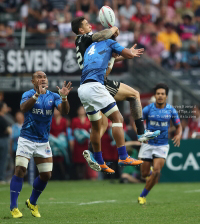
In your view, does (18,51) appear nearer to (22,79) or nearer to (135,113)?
(22,79)

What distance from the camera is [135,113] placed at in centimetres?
915

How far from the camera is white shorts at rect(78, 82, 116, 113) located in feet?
28.4

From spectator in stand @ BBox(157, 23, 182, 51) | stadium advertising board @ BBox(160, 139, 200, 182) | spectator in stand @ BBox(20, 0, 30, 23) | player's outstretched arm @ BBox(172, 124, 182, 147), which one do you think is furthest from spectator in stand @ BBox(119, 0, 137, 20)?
player's outstretched arm @ BBox(172, 124, 182, 147)

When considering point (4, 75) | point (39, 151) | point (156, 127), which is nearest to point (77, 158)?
point (4, 75)

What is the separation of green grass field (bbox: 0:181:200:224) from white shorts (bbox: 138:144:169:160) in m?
0.97

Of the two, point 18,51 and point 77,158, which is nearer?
point 77,158

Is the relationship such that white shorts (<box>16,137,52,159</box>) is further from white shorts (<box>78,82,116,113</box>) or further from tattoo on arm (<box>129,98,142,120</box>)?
tattoo on arm (<box>129,98,142,120</box>)

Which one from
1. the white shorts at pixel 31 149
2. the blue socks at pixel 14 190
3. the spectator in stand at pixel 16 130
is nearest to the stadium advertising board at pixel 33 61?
the spectator in stand at pixel 16 130

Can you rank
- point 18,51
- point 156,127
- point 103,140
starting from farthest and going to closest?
point 18,51 < point 103,140 < point 156,127

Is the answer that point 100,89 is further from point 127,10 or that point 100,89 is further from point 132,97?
point 127,10

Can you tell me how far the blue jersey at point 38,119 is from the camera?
9.32 m

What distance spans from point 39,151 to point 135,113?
69.0 inches

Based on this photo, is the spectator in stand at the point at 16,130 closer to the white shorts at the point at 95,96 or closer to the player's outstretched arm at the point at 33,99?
the player's outstretched arm at the point at 33,99

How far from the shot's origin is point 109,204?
36.9 ft
